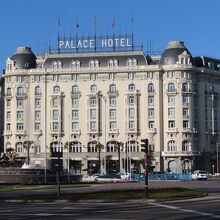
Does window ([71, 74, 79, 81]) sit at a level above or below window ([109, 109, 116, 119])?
above

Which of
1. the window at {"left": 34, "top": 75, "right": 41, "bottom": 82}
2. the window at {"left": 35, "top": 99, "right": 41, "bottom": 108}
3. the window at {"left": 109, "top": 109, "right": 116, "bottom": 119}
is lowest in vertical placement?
the window at {"left": 109, "top": 109, "right": 116, "bottom": 119}

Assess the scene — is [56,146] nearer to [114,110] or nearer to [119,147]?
[119,147]

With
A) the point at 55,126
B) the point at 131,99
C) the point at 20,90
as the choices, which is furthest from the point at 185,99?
the point at 20,90

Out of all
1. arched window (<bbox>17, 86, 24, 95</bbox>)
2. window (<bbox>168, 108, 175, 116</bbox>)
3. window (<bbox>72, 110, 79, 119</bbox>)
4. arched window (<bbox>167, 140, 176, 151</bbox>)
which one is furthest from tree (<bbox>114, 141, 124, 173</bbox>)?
arched window (<bbox>17, 86, 24, 95</bbox>)

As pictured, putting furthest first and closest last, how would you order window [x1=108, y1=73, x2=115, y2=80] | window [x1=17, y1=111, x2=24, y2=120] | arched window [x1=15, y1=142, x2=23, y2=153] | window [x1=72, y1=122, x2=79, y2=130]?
arched window [x1=15, y1=142, x2=23, y2=153], window [x1=17, y1=111, x2=24, y2=120], window [x1=72, y1=122, x2=79, y2=130], window [x1=108, y1=73, x2=115, y2=80]

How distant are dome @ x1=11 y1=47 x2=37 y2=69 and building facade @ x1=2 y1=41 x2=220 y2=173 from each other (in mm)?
307

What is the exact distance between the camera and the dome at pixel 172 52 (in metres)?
164

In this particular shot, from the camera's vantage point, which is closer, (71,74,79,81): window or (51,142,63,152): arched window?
(71,74,79,81): window

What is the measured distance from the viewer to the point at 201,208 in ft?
122

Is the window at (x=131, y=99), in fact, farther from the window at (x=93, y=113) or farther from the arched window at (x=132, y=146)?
the arched window at (x=132, y=146)

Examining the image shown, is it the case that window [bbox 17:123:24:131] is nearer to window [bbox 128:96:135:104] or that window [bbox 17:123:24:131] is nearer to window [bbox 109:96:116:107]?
window [bbox 109:96:116:107]

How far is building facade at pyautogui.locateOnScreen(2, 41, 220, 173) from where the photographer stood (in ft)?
534

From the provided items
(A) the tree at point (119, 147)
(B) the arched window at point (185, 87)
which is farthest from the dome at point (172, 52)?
(A) the tree at point (119, 147)

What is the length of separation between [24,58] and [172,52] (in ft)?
128
